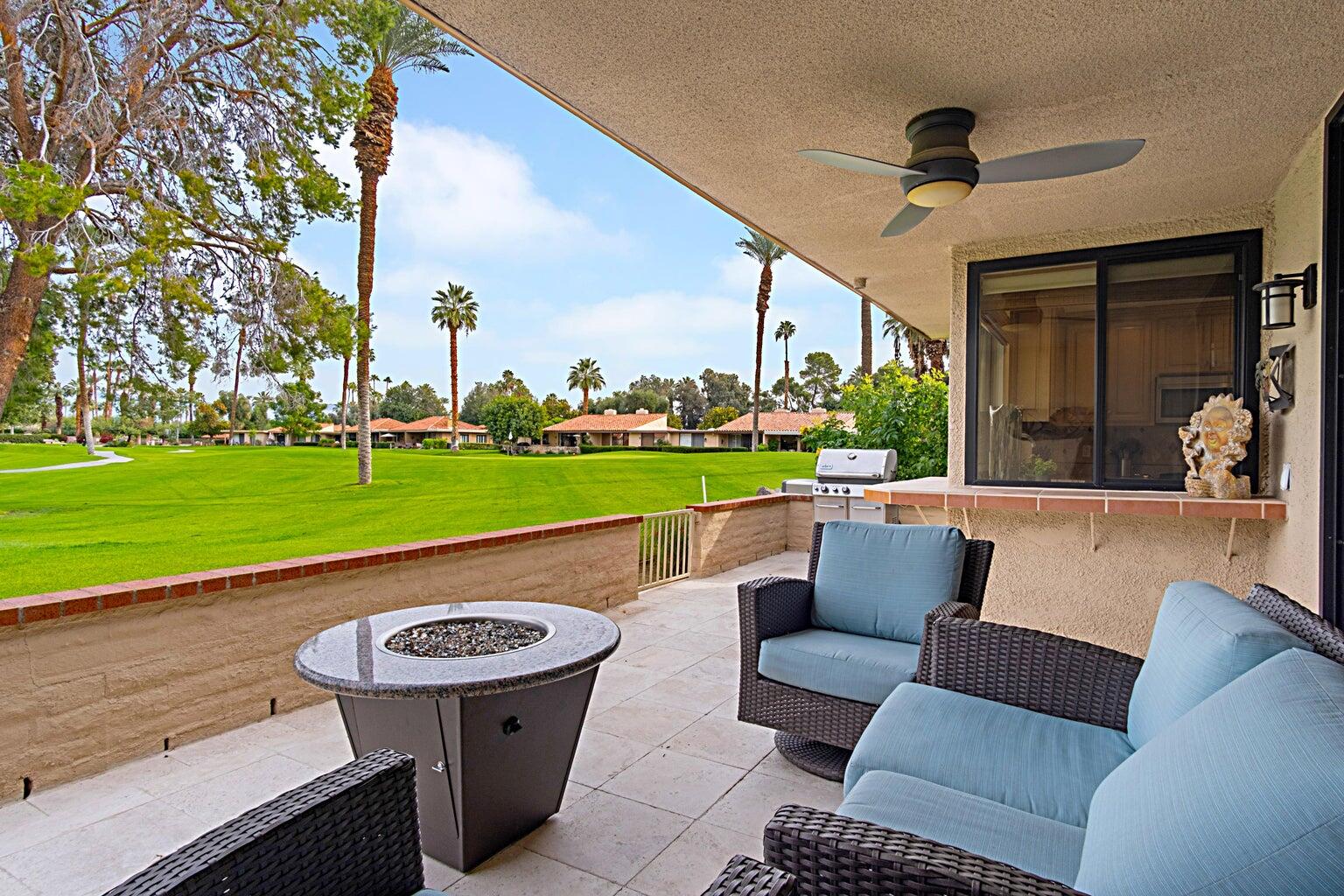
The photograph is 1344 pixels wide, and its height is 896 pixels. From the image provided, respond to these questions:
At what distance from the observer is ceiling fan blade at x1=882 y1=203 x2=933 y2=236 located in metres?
2.91

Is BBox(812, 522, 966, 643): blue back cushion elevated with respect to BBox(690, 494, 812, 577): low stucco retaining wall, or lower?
elevated

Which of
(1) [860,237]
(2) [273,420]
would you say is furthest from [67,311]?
(1) [860,237]

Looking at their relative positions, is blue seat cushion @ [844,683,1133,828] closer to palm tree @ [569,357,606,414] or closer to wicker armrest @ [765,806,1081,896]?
wicker armrest @ [765,806,1081,896]

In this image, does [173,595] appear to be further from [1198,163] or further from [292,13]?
[292,13]

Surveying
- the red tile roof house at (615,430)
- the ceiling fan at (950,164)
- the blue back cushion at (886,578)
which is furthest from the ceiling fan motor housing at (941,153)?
the red tile roof house at (615,430)

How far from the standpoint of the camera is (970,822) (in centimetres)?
142

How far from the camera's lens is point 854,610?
2.82 m

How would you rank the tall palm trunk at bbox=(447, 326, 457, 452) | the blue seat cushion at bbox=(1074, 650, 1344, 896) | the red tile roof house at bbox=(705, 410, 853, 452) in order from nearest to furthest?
the blue seat cushion at bbox=(1074, 650, 1344, 896) → the tall palm trunk at bbox=(447, 326, 457, 452) → the red tile roof house at bbox=(705, 410, 853, 452)

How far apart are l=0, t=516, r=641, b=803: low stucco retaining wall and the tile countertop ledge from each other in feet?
8.50

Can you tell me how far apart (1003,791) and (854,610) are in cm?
127

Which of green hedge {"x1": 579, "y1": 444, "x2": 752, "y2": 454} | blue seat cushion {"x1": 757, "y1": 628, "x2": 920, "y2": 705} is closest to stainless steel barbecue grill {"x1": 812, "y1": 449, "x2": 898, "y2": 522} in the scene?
blue seat cushion {"x1": 757, "y1": 628, "x2": 920, "y2": 705}

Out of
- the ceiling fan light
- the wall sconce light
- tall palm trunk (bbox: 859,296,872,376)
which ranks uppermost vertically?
tall palm trunk (bbox: 859,296,872,376)

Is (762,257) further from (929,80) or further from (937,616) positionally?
(937,616)

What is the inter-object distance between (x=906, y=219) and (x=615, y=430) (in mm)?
31606
